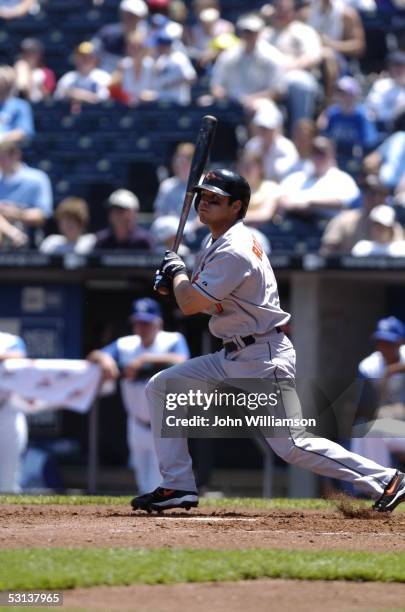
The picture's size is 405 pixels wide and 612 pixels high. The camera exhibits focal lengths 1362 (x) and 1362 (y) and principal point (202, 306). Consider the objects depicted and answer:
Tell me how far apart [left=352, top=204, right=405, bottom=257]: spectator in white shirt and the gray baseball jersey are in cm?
538

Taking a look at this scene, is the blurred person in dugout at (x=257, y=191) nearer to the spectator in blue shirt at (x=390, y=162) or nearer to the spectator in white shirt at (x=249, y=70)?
the spectator in blue shirt at (x=390, y=162)

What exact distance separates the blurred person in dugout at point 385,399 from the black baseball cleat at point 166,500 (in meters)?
4.04

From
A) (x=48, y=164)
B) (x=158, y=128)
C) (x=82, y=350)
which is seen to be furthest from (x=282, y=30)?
→ (x=82, y=350)

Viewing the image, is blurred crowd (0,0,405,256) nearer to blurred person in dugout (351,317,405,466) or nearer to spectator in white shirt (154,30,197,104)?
spectator in white shirt (154,30,197,104)

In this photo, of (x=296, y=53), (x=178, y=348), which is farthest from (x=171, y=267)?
(x=296, y=53)

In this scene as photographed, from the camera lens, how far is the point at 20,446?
11922 millimetres

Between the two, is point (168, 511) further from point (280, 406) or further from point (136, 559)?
point (136, 559)

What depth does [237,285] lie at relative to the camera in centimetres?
A: 679

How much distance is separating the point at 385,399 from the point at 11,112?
6.15 meters

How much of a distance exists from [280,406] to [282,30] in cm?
875

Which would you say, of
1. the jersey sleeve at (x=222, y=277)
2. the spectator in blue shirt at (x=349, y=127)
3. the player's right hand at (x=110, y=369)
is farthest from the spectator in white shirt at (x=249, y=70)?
the jersey sleeve at (x=222, y=277)

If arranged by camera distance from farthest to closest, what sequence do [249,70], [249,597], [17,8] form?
[17,8]
[249,70]
[249,597]

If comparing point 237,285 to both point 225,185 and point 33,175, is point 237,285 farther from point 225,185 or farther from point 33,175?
point 33,175

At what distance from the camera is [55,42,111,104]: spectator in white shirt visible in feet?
51.0
